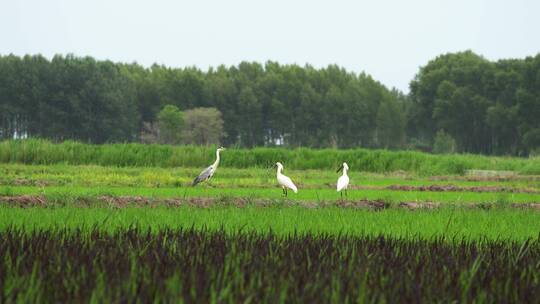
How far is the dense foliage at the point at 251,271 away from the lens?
146 inches

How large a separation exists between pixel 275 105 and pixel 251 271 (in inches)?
3229

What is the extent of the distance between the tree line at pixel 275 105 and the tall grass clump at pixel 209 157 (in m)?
34.6

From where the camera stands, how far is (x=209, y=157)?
3059 cm

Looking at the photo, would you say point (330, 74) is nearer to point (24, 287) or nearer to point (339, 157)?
point (339, 157)

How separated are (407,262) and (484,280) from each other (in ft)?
1.85

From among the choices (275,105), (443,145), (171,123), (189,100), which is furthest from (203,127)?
(443,145)

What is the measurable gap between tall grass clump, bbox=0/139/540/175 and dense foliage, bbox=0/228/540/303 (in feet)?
77.1

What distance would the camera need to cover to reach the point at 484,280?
4.54 metres

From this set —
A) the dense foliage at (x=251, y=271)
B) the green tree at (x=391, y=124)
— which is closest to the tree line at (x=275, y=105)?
the green tree at (x=391, y=124)

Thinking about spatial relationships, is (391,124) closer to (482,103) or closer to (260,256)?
(482,103)

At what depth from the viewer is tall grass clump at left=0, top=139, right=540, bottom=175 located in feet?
94.1

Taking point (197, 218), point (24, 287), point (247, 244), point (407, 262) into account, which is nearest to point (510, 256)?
point (407, 262)

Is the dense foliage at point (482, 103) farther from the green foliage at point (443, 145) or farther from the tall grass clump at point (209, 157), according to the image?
the tall grass clump at point (209, 157)

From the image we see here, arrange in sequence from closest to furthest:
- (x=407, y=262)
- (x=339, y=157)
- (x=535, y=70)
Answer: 1. (x=407, y=262)
2. (x=339, y=157)
3. (x=535, y=70)
